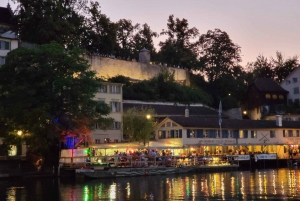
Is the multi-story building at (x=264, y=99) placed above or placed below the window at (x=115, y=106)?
above

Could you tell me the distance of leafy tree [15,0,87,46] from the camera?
73688 millimetres

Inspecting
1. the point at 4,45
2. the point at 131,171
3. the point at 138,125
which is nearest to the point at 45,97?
the point at 131,171

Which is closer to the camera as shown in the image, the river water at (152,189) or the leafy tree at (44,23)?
the river water at (152,189)

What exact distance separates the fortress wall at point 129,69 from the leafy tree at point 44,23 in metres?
8.47

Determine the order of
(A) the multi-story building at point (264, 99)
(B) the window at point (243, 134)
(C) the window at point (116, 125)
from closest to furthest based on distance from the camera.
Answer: (C) the window at point (116, 125)
(B) the window at point (243, 134)
(A) the multi-story building at point (264, 99)

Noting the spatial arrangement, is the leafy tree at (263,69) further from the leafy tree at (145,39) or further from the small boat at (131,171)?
the small boat at (131,171)

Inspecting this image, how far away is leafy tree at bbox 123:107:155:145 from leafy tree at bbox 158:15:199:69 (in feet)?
114

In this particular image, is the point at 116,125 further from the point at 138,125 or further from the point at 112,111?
the point at 138,125

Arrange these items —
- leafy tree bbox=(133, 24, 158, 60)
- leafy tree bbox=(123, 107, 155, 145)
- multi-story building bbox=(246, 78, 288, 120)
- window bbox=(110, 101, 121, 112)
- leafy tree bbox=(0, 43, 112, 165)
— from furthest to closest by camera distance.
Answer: leafy tree bbox=(133, 24, 158, 60) < multi-story building bbox=(246, 78, 288, 120) < window bbox=(110, 101, 121, 112) < leafy tree bbox=(123, 107, 155, 145) < leafy tree bbox=(0, 43, 112, 165)

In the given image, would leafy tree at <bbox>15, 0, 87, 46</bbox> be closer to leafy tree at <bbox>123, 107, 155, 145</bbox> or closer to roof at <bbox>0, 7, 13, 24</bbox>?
roof at <bbox>0, 7, 13, 24</bbox>

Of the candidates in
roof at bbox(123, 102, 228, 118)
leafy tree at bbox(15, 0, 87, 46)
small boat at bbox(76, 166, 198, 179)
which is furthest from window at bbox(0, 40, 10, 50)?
small boat at bbox(76, 166, 198, 179)

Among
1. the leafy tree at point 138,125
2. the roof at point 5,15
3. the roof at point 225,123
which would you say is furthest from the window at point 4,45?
the roof at point 225,123

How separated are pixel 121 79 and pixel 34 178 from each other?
36156 millimetres

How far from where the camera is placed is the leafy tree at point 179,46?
4078 inches
